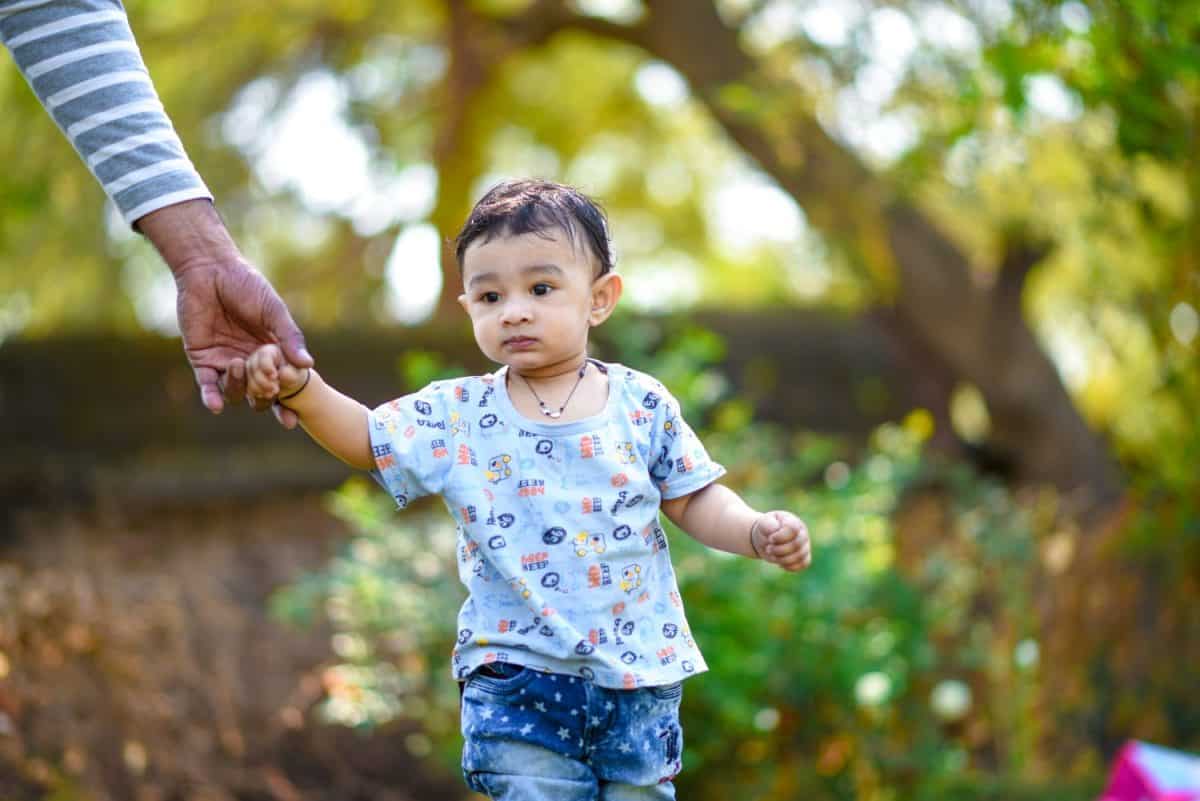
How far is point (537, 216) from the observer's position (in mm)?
1982

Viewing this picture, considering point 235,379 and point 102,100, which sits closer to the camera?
point 235,379

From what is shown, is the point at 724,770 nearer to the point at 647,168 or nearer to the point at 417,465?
the point at 417,465

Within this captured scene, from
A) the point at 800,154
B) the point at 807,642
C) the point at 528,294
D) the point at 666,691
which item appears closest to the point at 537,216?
the point at 528,294

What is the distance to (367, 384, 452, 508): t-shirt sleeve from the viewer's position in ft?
6.44

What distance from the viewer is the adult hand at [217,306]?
6.23 ft

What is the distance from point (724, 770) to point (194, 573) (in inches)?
97.9

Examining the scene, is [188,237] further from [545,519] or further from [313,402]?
[545,519]

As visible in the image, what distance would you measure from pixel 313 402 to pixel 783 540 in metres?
0.68

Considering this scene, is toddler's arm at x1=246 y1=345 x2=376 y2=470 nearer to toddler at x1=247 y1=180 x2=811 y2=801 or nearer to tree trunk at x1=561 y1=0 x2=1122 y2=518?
toddler at x1=247 y1=180 x2=811 y2=801

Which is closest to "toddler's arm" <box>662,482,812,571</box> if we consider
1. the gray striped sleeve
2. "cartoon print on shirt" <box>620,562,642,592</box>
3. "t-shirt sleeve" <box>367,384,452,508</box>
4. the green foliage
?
"cartoon print on shirt" <box>620,562,642,592</box>

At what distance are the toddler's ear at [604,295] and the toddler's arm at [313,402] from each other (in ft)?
1.21

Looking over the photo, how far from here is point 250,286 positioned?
1.93 m

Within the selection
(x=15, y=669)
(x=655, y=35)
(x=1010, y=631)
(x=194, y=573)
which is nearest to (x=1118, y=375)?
(x=1010, y=631)

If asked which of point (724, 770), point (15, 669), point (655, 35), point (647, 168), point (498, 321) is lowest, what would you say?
point (724, 770)
